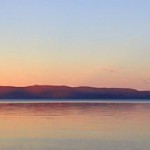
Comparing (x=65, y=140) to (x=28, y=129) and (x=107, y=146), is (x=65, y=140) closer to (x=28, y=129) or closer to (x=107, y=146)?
(x=107, y=146)

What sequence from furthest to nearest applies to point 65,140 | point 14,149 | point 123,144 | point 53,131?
1. point 53,131
2. point 65,140
3. point 123,144
4. point 14,149

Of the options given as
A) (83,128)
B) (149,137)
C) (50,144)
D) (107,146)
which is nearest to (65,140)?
(50,144)

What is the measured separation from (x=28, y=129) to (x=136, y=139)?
1038 cm

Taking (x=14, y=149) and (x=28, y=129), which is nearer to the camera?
(x=14, y=149)

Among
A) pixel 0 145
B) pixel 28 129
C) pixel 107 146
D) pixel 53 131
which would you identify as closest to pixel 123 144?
pixel 107 146

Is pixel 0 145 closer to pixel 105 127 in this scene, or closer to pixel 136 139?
pixel 136 139

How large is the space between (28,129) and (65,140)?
800 centimetres

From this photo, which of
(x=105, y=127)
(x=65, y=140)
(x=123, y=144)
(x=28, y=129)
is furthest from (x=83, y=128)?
(x=123, y=144)

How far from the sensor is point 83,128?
33969mm

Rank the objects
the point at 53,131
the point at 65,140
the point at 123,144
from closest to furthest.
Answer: the point at 123,144 → the point at 65,140 → the point at 53,131

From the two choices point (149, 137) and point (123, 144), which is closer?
point (123, 144)

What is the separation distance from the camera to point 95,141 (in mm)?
25766

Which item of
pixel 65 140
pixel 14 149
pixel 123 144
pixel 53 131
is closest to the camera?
pixel 14 149

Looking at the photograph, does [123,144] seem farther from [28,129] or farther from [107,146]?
[28,129]
